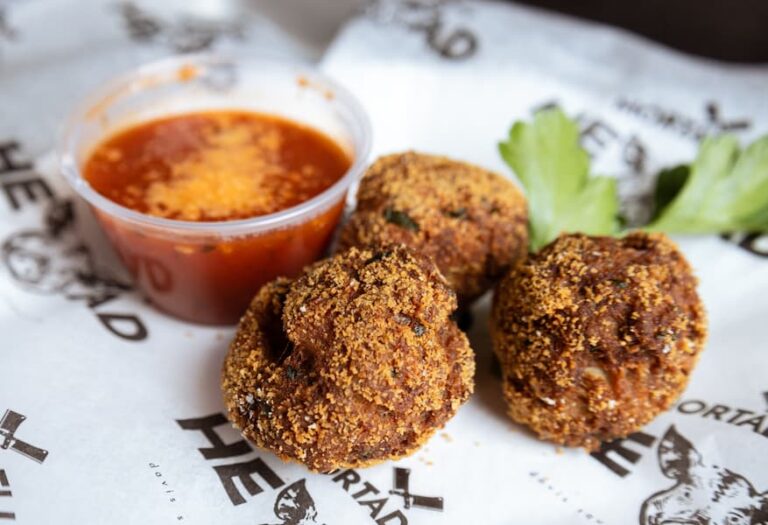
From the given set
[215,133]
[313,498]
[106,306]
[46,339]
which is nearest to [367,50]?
[215,133]

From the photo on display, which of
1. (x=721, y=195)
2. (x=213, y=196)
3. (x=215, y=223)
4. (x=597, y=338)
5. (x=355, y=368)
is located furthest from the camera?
(x=721, y=195)

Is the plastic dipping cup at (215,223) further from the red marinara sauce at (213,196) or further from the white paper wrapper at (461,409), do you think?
the white paper wrapper at (461,409)

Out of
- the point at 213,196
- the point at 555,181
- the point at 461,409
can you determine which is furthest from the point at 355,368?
the point at 555,181

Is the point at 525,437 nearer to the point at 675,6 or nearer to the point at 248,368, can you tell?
the point at 248,368

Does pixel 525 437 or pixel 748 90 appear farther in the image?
pixel 748 90

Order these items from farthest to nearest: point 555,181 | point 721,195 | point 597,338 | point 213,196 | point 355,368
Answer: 1. point 721,195
2. point 555,181
3. point 213,196
4. point 597,338
5. point 355,368

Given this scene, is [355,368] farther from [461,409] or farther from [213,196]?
[213,196]

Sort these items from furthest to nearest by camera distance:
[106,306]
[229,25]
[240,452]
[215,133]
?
[229,25]
[215,133]
[106,306]
[240,452]
